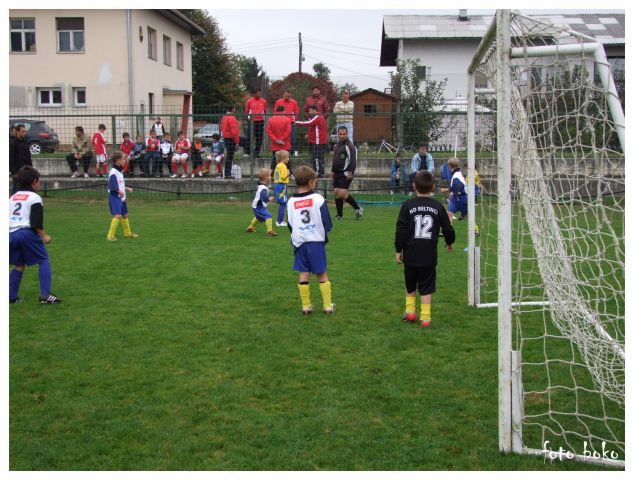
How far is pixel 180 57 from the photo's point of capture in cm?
3844

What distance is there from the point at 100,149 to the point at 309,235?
50.0ft

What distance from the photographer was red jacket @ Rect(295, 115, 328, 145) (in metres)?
20.0

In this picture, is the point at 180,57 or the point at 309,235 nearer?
the point at 309,235

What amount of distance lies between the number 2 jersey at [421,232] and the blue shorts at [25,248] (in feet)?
13.2

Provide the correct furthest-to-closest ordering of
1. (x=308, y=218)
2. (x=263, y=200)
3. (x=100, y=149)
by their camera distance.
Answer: (x=100, y=149)
(x=263, y=200)
(x=308, y=218)

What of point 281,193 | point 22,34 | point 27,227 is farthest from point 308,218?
point 22,34

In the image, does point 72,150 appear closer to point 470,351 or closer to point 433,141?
point 433,141

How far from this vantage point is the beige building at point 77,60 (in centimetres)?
3056

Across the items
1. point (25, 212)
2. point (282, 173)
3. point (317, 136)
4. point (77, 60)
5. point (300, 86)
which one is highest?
point (300, 86)

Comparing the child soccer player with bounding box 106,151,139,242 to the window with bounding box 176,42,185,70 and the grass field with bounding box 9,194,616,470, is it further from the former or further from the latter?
the window with bounding box 176,42,185,70

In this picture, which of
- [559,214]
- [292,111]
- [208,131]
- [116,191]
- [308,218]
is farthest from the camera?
[208,131]

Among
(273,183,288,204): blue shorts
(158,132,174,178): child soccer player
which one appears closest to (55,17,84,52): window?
(158,132,174,178): child soccer player

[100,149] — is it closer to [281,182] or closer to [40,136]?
[40,136]

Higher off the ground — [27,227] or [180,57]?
[180,57]
